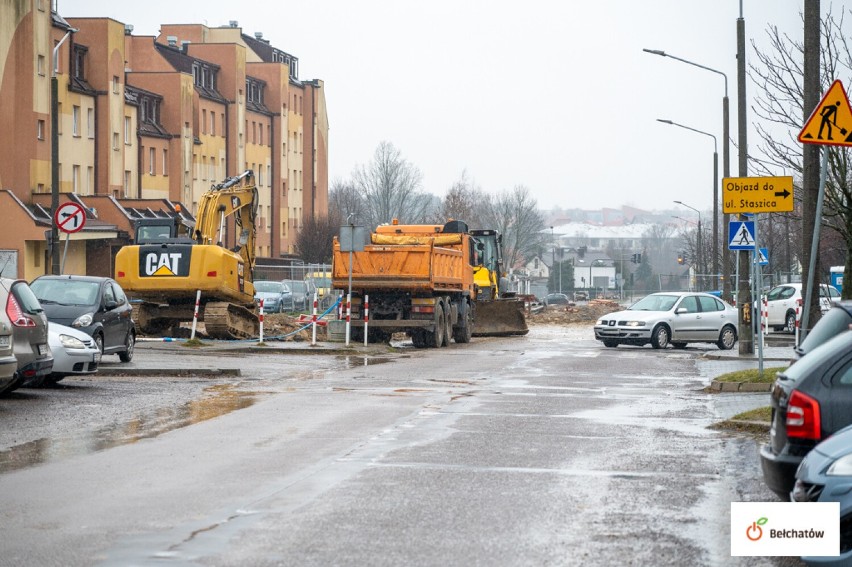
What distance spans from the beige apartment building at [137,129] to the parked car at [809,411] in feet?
95.9

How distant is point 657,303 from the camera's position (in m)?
37.2

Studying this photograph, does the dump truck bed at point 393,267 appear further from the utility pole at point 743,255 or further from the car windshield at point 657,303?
the utility pole at point 743,255

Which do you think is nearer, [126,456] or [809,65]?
[126,456]

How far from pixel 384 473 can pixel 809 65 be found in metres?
9.02

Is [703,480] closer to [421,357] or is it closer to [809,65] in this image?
[809,65]

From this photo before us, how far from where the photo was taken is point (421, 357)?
2958 centimetres

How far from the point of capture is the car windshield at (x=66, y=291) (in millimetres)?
23984

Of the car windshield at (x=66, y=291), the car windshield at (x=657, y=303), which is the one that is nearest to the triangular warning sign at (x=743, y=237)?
the car windshield at (x=66, y=291)

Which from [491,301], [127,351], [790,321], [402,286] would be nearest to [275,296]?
[491,301]

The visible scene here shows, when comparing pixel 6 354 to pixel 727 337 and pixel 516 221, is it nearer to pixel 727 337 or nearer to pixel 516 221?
pixel 727 337

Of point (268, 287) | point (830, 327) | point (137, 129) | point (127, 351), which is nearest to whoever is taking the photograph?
point (830, 327)

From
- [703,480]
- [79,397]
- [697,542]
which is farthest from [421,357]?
[697,542]

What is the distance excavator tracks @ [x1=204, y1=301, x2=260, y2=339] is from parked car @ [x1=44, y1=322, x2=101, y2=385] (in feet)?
45.7

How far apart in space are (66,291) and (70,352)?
519cm
